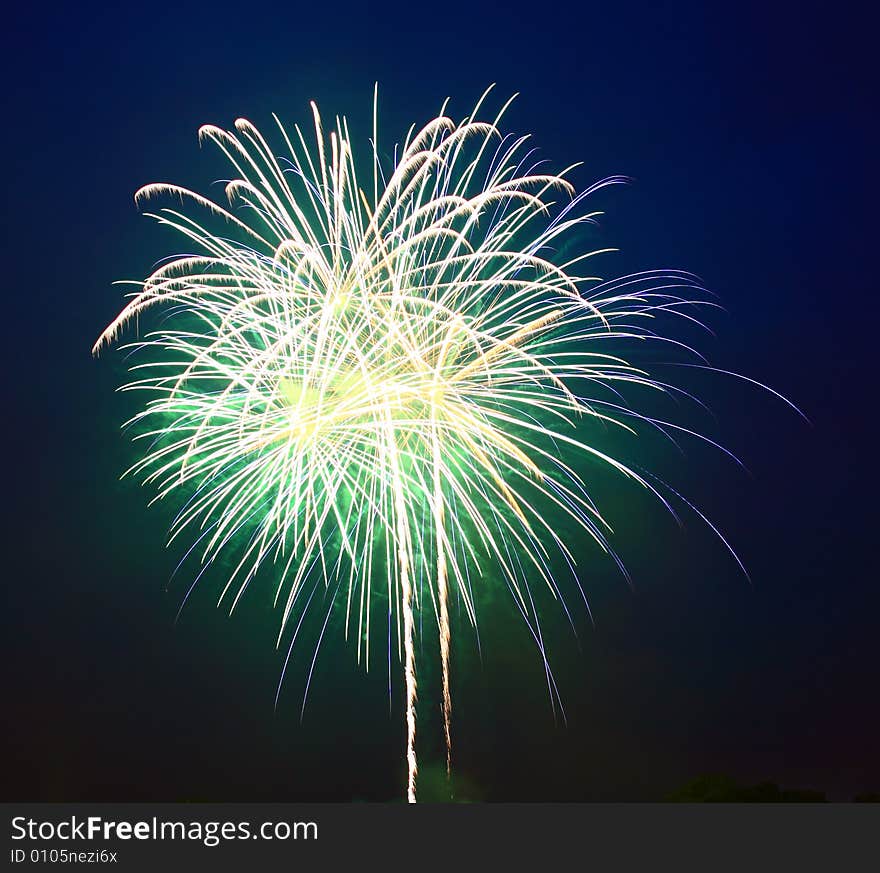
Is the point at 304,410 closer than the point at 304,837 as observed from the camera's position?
Yes

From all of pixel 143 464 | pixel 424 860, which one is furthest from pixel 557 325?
pixel 424 860

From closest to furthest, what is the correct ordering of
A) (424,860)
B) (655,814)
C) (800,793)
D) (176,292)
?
1. (176,292)
2. (424,860)
3. (655,814)
4. (800,793)

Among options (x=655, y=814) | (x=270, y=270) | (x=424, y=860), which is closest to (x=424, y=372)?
(x=270, y=270)

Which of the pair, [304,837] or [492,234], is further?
[304,837]

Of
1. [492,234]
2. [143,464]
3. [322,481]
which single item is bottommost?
[322,481]

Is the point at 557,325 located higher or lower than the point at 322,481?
higher

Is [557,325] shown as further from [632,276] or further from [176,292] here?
[176,292]

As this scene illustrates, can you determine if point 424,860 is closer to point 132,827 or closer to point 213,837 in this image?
point 213,837

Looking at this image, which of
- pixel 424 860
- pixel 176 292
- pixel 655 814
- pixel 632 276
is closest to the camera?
pixel 176 292

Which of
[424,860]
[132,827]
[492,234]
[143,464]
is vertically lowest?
[424,860]
